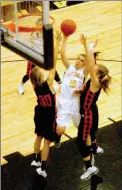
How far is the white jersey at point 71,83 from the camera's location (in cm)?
445

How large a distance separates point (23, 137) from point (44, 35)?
7.74ft

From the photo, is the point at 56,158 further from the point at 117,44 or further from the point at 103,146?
the point at 117,44

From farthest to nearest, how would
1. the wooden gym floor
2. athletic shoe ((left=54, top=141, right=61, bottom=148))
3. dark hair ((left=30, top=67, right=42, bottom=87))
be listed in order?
the wooden gym floor
athletic shoe ((left=54, top=141, right=61, bottom=148))
dark hair ((left=30, top=67, right=42, bottom=87))

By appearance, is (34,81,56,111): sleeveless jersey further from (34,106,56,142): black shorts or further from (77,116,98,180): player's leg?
(77,116,98,180): player's leg

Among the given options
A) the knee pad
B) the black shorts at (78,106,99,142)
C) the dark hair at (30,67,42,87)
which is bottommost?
the knee pad

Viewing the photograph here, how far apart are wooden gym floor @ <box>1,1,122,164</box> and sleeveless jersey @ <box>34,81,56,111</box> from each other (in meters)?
0.92

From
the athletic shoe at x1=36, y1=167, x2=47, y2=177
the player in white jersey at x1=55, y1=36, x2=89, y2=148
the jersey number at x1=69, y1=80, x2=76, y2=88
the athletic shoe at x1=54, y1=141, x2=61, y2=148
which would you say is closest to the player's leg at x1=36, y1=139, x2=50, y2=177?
the athletic shoe at x1=36, y1=167, x2=47, y2=177

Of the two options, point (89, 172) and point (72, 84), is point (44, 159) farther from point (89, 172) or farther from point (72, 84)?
point (72, 84)

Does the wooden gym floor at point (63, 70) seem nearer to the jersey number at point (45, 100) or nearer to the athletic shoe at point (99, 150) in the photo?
Answer: the athletic shoe at point (99, 150)

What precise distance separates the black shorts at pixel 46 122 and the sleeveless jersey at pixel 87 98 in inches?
10.6

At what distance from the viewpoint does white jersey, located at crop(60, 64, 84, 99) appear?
445cm

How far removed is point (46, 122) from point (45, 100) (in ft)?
0.73

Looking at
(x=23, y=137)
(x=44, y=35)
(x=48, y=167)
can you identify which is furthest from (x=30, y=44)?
(x=23, y=137)

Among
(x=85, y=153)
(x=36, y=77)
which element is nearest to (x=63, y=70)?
(x=85, y=153)
